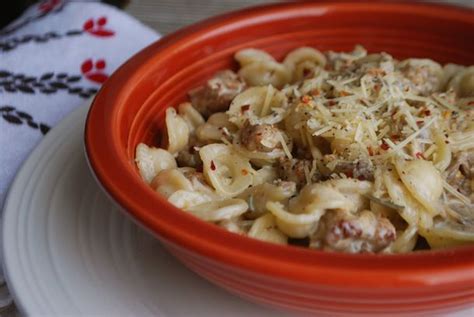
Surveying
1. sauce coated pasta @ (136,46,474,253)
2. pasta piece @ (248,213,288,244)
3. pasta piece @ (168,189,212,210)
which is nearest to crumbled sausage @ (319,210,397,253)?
sauce coated pasta @ (136,46,474,253)

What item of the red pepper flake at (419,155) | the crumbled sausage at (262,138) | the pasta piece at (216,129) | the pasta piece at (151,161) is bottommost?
the pasta piece at (151,161)

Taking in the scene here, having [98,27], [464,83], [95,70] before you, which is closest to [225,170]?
[464,83]

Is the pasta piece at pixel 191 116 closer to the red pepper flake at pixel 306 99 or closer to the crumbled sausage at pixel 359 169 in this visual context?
the red pepper flake at pixel 306 99

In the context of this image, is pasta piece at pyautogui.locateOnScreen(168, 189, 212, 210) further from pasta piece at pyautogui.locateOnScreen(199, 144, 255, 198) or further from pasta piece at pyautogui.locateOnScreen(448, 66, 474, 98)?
pasta piece at pyautogui.locateOnScreen(448, 66, 474, 98)

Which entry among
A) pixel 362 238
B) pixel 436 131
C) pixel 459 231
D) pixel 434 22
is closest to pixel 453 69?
pixel 434 22

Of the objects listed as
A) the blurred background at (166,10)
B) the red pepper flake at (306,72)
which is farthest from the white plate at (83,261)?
the blurred background at (166,10)
